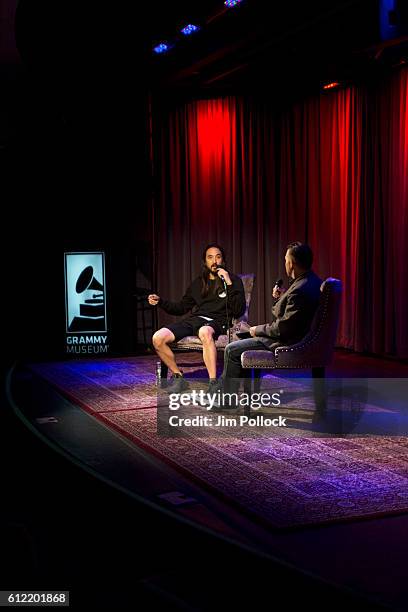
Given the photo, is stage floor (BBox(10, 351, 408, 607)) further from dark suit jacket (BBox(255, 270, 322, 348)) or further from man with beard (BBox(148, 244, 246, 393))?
dark suit jacket (BBox(255, 270, 322, 348))

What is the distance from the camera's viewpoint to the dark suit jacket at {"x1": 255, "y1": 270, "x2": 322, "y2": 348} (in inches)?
201

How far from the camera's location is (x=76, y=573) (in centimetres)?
271

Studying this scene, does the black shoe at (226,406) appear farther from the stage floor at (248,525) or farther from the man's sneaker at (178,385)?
the stage floor at (248,525)

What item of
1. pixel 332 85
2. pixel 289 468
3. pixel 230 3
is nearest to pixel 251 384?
pixel 289 468

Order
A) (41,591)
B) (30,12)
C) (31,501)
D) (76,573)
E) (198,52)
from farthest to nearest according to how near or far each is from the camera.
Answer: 1. (198,52)
2. (30,12)
3. (31,501)
4. (76,573)
5. (41,591)

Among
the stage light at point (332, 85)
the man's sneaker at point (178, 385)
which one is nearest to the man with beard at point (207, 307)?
the man's sneaker at point (178, 385)

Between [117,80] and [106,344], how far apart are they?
3.36 metres

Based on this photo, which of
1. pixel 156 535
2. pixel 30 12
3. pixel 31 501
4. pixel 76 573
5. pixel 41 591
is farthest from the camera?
pixel 30 12

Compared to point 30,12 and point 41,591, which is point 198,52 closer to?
point 30,12

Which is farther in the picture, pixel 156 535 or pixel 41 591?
pixel 156 535

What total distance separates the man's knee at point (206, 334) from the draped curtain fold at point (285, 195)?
2748 millimetres

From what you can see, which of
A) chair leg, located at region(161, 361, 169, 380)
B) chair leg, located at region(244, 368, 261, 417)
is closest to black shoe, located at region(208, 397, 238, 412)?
chair leg, located at region(244, 368, 261, 417)

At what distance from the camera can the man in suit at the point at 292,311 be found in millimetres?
5113

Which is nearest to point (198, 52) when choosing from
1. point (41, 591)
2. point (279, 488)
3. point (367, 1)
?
point (367, 1)
